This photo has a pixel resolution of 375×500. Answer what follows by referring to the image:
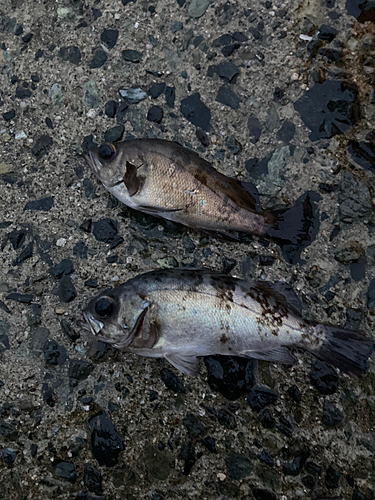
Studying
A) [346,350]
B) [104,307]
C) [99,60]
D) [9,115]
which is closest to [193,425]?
[104,307]

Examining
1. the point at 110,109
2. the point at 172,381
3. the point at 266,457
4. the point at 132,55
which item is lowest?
the point at 266,457

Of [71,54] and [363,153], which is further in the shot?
[71,54]

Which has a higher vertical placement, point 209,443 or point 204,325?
point 204,325

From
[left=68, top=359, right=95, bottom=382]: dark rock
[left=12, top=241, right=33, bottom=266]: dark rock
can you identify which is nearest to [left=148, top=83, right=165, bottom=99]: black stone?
[left=12, top=241, right=33, bottom=266]: dark rock

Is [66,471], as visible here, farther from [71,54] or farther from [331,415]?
[71,54]

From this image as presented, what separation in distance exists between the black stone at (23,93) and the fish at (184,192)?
101cm

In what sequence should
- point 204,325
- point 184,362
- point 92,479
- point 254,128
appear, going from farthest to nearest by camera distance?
point 254,128 < point 92,479 < point 184,362 < point 204,325

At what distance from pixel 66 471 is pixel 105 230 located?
6.73ft

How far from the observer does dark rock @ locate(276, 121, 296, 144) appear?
3.53 m

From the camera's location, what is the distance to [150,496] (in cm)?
317

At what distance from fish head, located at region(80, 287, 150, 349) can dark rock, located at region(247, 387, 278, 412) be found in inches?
44.3

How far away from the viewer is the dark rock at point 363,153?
3434 mm

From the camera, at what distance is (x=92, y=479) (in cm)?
321

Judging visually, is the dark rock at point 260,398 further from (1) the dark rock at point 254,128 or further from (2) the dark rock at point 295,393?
(1) the dark rock at point 254,128
